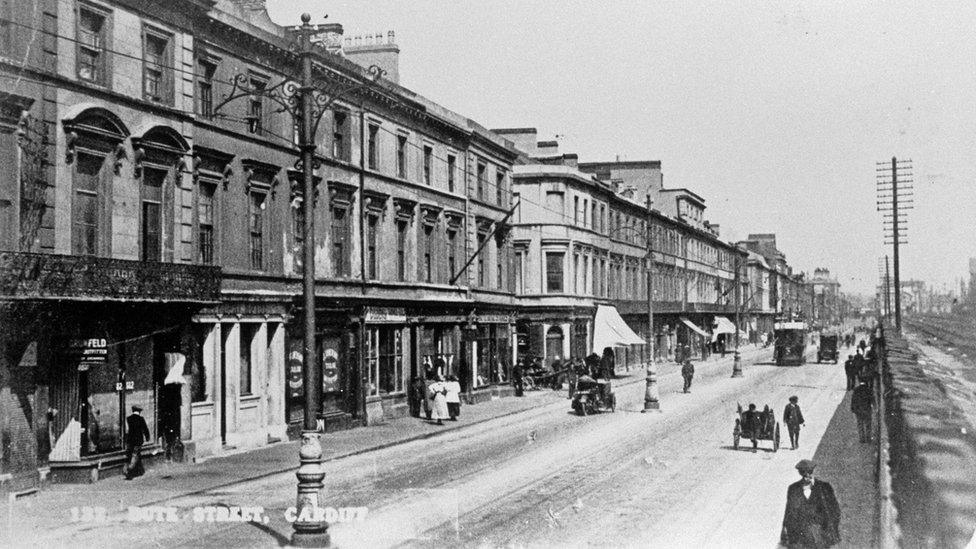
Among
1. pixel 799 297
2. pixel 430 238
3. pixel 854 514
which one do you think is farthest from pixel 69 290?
pixel 799 297

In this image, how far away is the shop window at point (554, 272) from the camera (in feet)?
171

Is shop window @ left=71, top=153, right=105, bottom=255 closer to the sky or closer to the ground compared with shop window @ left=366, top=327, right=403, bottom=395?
closer to the sky

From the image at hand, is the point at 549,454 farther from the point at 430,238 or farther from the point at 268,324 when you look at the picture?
the point at 430,238

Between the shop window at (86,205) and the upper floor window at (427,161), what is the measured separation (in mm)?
16946

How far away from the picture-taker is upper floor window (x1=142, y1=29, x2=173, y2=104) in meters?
20.5

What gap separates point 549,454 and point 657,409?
458 inches

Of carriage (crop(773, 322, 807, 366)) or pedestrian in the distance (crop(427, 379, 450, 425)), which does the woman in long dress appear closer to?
pedestrian in the distance (crop(427, 379, 450, 425))

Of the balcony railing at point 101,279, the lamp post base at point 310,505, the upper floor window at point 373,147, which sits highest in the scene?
the upper floor window at point 373,147

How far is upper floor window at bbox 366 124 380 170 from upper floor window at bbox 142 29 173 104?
10107 millimetres

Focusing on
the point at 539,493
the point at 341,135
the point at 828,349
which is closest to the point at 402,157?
the point at 341,135

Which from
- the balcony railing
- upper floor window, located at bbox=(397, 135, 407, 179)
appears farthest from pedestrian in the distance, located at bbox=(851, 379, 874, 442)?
upper floor window, located at bbox=(397, 135, 407, 179)

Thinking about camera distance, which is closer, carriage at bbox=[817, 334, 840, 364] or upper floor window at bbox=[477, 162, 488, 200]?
upper floor window at bbox=[477, 162, 488, 200]

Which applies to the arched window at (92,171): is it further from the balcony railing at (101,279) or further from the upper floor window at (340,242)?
the upper floor window at (340,242)

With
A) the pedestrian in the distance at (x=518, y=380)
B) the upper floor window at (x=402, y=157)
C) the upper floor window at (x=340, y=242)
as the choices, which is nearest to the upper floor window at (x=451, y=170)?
the upper floor window at (x=402, y=157)
